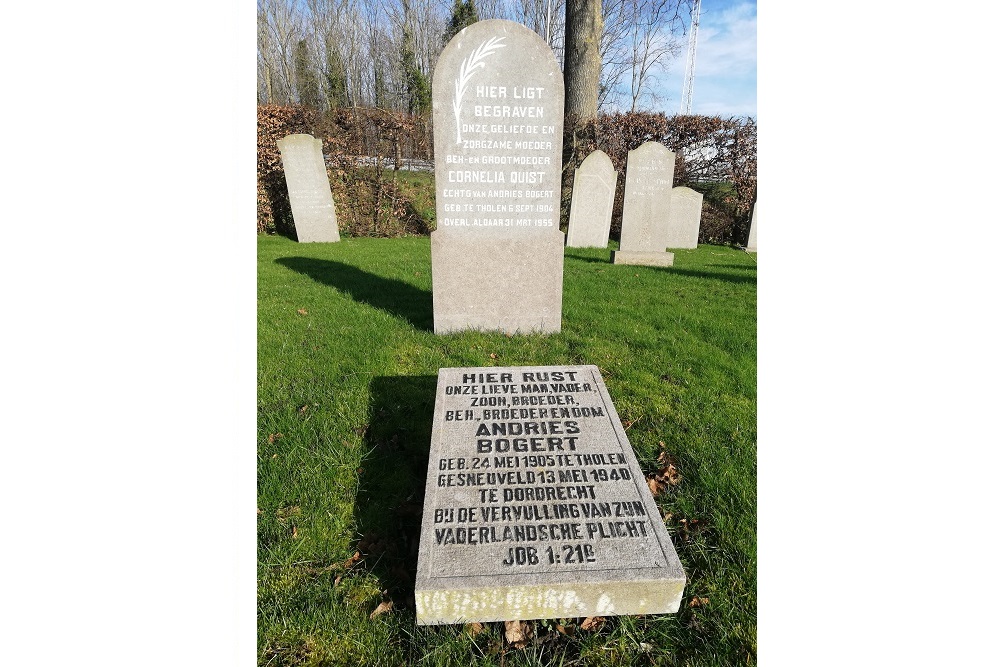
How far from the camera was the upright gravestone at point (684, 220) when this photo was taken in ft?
34.5

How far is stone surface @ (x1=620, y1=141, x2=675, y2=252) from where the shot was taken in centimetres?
834

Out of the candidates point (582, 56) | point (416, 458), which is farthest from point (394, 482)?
point (582, 56)

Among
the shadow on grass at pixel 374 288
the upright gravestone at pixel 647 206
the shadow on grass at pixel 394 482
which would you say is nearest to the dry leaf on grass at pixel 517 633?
the shadow on grass at pixel 394 482

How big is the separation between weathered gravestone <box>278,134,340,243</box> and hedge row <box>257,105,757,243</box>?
971 millimetres

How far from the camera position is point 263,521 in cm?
236

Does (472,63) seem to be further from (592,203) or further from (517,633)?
(592,203)

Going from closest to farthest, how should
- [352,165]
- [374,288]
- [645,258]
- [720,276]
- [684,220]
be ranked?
1. [374,288]
2. [720,276]
3. [645,258]
4. [684,220]
5. [352,165]

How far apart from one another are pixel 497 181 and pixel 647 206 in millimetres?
4900

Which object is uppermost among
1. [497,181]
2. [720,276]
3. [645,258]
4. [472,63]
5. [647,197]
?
[472,63]

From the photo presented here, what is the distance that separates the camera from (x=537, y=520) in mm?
1924

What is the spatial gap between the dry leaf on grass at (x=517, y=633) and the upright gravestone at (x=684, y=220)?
9.85m

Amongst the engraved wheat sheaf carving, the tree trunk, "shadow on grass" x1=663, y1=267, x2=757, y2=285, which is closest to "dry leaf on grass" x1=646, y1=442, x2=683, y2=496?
the engraved wheat sheaf carving

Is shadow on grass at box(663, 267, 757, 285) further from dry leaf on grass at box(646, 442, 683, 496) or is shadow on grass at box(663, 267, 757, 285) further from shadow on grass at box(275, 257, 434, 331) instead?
dry leaf on grass at box(646, 442, 683, 496)

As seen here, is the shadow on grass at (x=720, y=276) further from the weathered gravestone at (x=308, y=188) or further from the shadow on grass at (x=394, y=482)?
the weathered gravestone at (x=308, y=188)
